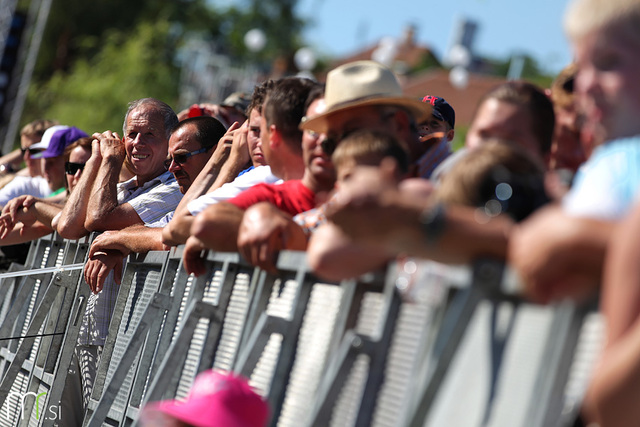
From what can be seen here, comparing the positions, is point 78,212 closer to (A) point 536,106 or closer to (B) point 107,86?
(A) point 536,106

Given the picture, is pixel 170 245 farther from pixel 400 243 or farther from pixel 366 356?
pixel 400 243

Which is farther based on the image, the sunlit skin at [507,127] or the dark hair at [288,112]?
the dark hair at [288,112]

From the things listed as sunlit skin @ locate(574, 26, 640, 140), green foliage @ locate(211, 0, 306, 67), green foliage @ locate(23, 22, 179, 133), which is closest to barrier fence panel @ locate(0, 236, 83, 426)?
sunlit skin @ locate(574, 26, 640, 140)

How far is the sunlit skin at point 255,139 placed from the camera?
5383mm

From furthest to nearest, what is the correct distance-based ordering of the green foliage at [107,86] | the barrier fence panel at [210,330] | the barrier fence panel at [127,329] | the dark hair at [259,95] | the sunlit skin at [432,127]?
the green foliage at [107,86] → the sunlit skin at [432,127] → the dark hair at [259,95] → the barrier fence panel at [127,329] → the barrier fence panel at [210,330]

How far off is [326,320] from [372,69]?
1180 mm

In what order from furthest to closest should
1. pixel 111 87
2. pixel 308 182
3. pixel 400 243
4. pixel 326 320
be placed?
pixel 111 87 → pixel 308 182 → pixel 326 320 → pixel 400 243

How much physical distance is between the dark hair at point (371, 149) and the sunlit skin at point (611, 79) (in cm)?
86

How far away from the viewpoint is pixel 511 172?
260 cm

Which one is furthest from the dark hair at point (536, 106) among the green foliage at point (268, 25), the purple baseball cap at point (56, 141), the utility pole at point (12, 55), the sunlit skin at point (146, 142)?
the green foliage at point (268, 25)

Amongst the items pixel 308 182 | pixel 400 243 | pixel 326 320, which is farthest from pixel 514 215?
pixel 308 182

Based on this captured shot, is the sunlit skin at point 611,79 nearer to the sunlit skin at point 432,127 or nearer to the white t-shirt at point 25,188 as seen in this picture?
the sunlit skin at point 432,127

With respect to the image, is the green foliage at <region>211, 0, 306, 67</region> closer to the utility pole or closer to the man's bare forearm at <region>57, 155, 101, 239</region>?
the utility pole

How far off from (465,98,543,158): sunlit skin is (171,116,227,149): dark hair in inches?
131
